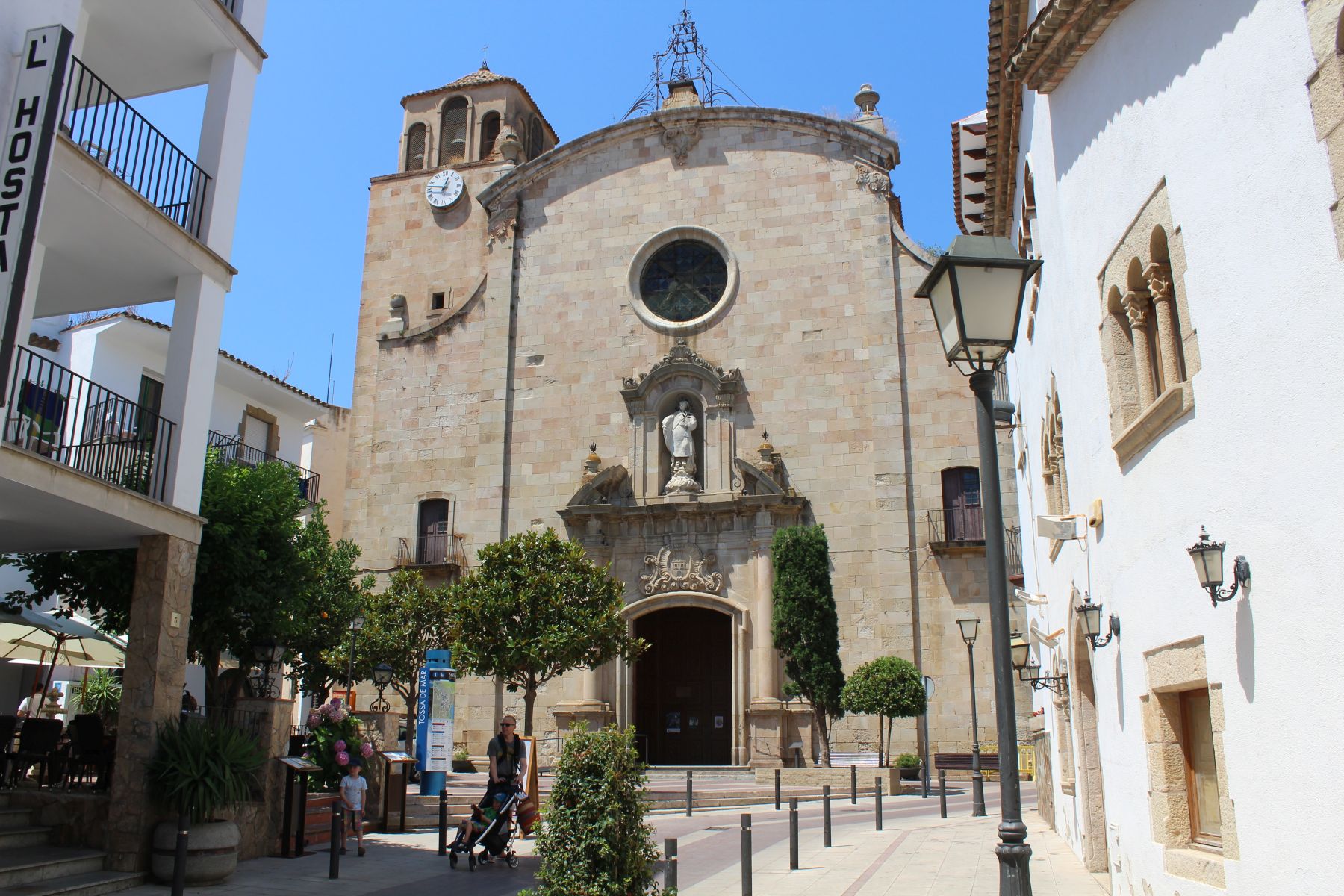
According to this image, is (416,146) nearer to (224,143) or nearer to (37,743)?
(224,143)

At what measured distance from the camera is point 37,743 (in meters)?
12.3

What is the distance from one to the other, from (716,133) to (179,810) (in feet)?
76.7

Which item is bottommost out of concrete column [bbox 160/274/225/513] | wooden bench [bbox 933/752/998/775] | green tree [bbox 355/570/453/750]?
wooden bench [bbox 933/752/998/775]

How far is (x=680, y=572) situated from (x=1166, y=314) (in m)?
20.1

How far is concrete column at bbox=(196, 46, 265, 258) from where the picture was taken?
495 inches

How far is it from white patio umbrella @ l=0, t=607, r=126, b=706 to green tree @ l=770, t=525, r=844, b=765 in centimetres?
1311

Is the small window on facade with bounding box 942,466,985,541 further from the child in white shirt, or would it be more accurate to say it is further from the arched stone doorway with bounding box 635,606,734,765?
the child in white shirt

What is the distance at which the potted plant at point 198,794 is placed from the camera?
1021 centimetres

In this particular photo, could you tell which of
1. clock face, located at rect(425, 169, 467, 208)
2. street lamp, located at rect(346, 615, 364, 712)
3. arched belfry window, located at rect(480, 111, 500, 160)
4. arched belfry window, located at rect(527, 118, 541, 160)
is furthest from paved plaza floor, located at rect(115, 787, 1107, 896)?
arched belfry window, located at rect(527, 118, 541, 160)

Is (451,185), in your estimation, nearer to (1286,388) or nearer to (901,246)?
(901,246)

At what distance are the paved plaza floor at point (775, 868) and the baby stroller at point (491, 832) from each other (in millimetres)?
151

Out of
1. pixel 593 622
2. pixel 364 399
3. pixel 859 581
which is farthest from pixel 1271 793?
pixel 364 399

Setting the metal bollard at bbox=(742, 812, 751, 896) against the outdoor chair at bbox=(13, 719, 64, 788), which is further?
the outdoor chair at bbox=(13, 719, 64, 788)

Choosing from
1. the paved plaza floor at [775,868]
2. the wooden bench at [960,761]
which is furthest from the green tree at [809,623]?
the paved plaza floor at [775,868]
